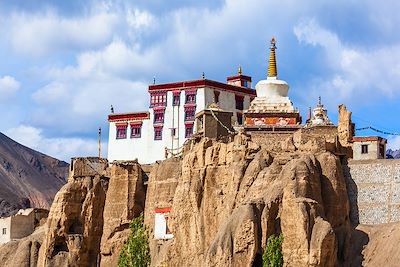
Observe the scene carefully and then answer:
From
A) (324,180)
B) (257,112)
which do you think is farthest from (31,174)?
(324,180)

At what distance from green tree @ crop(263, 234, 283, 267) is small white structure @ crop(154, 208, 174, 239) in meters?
14.7

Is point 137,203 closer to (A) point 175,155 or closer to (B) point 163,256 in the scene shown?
(A) point 175,155

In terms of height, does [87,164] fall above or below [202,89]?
below

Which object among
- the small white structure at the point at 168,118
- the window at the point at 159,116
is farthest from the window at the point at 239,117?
the window at the point at 159,116

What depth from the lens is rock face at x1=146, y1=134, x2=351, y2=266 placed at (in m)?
59.5

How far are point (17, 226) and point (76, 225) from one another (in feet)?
45.5

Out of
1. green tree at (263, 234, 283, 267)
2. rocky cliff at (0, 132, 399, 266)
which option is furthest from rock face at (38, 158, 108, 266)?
green tree at (263, 234, 283, 267)

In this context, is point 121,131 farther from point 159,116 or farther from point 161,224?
point 161,224

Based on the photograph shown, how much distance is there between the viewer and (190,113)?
86062 mm

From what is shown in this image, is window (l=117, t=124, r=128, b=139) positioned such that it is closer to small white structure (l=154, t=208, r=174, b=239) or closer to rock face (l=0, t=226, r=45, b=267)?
rock face (l=0, t=226, r=45, b=267)

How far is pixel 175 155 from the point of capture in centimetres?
8088

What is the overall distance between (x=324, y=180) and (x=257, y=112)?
16.6 meters

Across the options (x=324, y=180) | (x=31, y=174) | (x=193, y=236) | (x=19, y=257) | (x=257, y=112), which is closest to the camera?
(x=324, y=180)

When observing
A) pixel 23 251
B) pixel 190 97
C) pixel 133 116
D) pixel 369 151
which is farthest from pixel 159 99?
pixel 369 151
